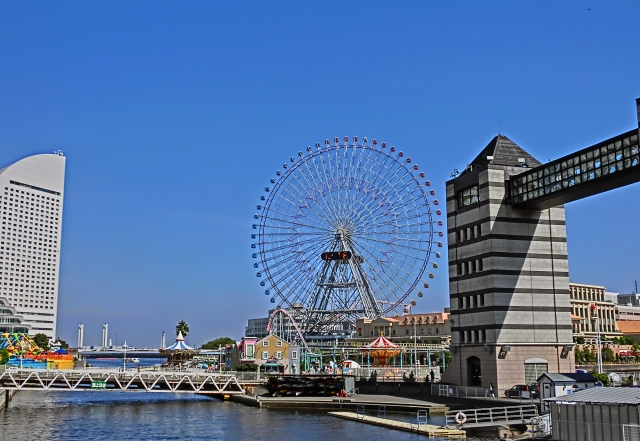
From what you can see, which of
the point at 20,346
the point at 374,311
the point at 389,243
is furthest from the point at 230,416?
the point at 20,346

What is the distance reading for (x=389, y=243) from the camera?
388ft

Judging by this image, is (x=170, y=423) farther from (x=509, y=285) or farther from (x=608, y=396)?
(x=608, y=396)

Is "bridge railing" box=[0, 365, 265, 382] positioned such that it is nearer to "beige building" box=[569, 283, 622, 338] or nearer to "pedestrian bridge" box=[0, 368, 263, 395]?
"pedestrian bridge" box=[0, 368, 263, 395]

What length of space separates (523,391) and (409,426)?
17514 mm

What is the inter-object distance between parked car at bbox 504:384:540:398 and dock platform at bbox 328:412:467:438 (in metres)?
15.1

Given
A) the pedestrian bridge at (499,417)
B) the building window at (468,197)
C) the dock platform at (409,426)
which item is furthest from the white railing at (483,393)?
the building window at (468,197)

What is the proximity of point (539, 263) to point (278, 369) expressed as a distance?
49.9 meters

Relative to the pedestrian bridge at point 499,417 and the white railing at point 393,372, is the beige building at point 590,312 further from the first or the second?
the pedestrian bridge at point 499,417

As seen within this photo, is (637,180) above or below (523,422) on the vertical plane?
above

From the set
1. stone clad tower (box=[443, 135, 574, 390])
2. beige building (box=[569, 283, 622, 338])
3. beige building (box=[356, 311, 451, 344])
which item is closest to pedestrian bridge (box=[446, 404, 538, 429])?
stone clad tower (box=[443, 135, 574, 390])

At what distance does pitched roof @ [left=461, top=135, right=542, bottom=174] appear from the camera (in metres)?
78.4

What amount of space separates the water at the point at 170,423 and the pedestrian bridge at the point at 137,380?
2017 millimetres

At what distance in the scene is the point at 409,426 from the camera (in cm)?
5691

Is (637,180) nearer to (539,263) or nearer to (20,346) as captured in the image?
(539,263)
